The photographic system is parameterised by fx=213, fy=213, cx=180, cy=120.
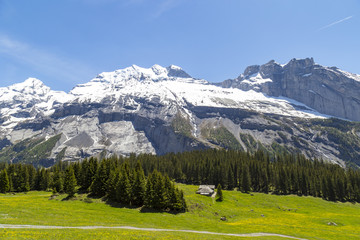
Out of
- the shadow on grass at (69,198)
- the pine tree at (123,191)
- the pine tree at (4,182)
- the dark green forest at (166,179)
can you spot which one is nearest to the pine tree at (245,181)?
the dark green forest at (166,179)

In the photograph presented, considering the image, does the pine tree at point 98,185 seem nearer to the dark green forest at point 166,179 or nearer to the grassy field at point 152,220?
the dark green forest at point 166,179

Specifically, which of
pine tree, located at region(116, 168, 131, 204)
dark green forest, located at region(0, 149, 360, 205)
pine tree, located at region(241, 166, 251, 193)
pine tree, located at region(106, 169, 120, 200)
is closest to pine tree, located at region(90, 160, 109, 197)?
dark green forest, located at region(0, 149, 360, 205)

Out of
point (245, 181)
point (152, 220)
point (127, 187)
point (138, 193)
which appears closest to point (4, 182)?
point (127, 187)

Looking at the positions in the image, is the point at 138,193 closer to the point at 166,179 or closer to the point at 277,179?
the point at 166,179

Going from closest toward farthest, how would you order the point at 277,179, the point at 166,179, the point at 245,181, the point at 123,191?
the point at 123,191 → the point at 166,179 → the point at 245,181 → the point at 277,179

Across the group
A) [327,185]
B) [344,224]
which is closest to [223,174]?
[327,185]

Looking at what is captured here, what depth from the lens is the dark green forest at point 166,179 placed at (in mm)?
68125

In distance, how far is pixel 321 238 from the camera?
148 ft

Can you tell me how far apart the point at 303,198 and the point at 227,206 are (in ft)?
166

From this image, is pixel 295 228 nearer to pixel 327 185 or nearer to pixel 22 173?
pixel 327 185

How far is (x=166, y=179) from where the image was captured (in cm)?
7125

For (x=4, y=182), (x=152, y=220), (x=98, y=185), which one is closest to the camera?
(x=152, y=220)

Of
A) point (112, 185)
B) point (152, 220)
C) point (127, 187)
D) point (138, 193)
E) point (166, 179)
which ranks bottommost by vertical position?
point (152, 220)

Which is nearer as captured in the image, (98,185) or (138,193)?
(138,193)
